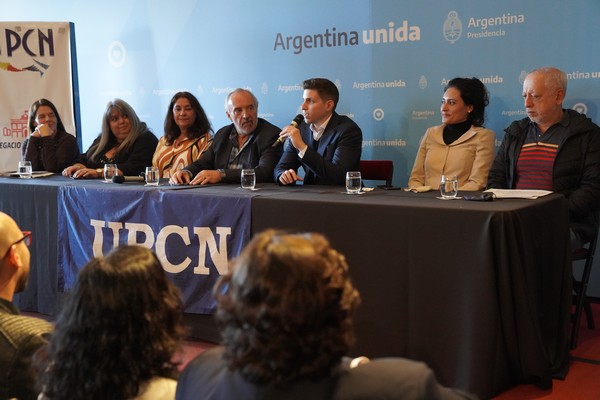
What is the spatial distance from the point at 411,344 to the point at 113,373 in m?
1.60

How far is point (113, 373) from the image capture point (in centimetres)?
107

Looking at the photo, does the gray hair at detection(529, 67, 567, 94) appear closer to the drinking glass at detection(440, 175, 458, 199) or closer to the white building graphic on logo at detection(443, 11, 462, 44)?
the white building graphic on logo at detection(443, 11, 462, 44)

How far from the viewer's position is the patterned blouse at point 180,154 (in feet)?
13.6

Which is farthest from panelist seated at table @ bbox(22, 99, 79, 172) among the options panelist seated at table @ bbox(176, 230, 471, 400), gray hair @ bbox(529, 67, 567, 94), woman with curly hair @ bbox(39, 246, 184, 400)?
panelist seated at table @ bbox(176, 230, 471, 400)

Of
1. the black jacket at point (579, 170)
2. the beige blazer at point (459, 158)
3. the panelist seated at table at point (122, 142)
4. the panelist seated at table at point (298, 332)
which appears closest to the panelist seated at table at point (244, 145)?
the panelist seated at table at point (122, 142)

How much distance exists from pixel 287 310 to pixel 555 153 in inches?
107

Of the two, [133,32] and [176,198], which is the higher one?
[133,32]

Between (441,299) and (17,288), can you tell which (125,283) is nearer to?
(17,288)

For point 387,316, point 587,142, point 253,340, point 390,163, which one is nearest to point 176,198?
point 387,316

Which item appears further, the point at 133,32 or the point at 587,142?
the point at 133,32

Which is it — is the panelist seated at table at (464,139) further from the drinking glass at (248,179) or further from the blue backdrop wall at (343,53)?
the drinking glass at (248,179)

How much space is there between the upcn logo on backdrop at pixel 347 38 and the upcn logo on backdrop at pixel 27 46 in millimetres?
1799

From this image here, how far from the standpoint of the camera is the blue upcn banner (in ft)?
9.59

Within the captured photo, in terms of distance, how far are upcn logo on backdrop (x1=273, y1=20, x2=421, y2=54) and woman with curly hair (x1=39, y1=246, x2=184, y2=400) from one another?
3349 millimetres
